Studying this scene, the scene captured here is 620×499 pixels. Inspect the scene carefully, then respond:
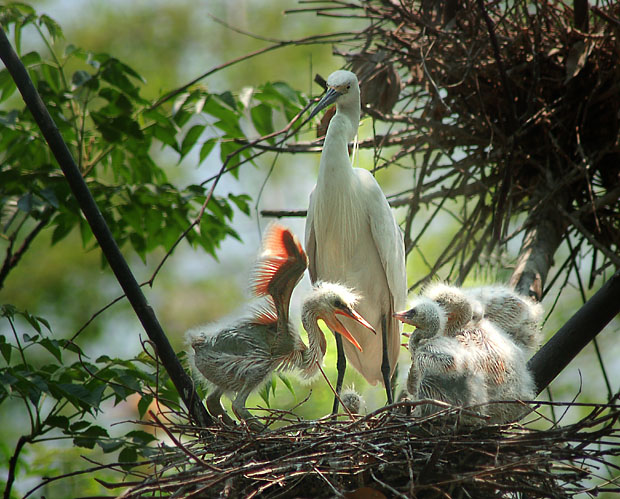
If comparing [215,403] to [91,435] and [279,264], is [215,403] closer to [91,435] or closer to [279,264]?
[91,435]

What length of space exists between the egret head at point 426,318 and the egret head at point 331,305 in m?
0.19

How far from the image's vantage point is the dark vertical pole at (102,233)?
201 centimetres

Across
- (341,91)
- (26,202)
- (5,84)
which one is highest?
(5,84)

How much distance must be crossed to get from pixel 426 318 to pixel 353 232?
0.77 m

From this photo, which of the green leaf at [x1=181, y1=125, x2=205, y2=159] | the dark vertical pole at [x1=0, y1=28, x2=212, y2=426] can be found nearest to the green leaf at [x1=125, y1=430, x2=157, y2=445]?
the dark vertical pole at [x1=0, y1=28, x2=212, y2=426]

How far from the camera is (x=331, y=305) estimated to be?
7.98 feet

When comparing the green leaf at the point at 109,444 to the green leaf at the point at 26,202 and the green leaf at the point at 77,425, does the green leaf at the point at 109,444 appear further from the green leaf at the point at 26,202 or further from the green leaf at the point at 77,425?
the green leaf at the point at 26,202

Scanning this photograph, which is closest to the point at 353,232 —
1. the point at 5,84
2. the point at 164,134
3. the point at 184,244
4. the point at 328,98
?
the point at 328,98

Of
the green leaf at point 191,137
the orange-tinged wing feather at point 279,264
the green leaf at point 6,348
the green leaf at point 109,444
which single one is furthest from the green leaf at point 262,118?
the green leaf at point 109,444

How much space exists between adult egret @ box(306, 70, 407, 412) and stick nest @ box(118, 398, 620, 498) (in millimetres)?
898

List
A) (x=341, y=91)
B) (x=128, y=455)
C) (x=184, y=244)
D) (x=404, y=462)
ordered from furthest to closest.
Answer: (x=184, y=244)
(x=341, y=91)
(x=128, y=455)
(x=404, y=462)

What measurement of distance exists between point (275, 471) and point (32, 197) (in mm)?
1656

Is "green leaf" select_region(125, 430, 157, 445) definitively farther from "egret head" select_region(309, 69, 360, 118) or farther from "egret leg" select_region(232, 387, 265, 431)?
"egret head" select_region(309, 69, 360, 118)

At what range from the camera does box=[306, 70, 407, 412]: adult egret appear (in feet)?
9.46
